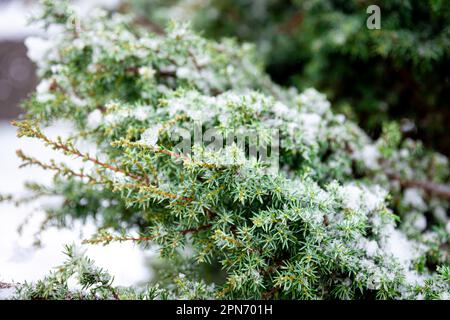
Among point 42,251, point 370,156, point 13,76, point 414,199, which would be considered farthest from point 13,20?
point 414,199

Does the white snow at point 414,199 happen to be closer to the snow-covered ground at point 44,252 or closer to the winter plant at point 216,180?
the winter plant at point 216,180

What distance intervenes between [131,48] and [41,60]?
1.28 feet

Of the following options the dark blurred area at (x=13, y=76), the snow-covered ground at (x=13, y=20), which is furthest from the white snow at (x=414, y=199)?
the dark blurred area at (x=13, y=76)

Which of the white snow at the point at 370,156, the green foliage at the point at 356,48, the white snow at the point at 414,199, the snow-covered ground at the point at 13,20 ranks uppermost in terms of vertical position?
the snow-covered ground at the point at 13,20

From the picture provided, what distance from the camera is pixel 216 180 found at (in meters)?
0.98

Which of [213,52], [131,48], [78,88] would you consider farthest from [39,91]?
[213,52]

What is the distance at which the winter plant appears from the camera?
0.98 m

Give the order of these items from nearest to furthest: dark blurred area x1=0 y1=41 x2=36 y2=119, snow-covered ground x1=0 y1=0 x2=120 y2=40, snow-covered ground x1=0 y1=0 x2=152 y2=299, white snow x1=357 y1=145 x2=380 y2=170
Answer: snow-covered ground x1=0 y1=0 x2=152 y2=299
white snow x1=357 y1=145 x2=380 y2=170
snow-covered ground x1=0 y1=0 x2=120 y2=40
dark blurred area x1=0 y1=41 x2=36 y2=119

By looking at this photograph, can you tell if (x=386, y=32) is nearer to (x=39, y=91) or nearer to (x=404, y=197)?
(x=404, y=197)

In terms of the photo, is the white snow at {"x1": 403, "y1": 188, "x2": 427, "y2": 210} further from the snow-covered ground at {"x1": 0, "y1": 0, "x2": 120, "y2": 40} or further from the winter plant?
the snow-covered ground at {"x1": 0, "y1": 0, "x2": 120, "y2": 40}

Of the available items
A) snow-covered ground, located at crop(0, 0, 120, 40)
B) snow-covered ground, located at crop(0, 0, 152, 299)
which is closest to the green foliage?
snow-covered ground, located at crop(0, 0, 152, 299)

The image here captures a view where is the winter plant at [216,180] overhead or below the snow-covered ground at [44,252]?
overhead

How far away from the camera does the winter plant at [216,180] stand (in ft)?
3.22

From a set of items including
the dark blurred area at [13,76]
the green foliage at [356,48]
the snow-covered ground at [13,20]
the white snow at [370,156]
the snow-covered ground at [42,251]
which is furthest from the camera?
the dark blurred area at [13,76]
